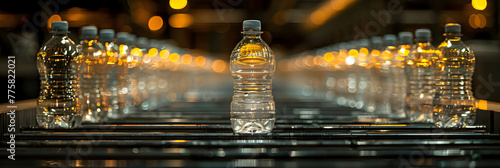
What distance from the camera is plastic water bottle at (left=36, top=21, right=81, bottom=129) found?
122 inches

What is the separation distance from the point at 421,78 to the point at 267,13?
602 inches

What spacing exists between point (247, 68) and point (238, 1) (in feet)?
45.3

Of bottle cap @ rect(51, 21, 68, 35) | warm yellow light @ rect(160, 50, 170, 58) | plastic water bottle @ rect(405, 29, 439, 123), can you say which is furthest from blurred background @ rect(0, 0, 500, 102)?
plastic water bottle @ rect(405, 29, 439, 123)

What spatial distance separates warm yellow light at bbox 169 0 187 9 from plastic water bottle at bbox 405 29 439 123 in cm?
1163

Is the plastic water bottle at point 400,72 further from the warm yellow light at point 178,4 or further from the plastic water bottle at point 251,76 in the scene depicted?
the warm yellow light at point 178,4

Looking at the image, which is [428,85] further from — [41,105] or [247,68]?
[41,105]

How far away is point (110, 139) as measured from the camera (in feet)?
8.31

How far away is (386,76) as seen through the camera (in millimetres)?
4508

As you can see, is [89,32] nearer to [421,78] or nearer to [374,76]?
[421,78]

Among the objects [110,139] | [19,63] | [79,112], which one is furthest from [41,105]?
[19,63]

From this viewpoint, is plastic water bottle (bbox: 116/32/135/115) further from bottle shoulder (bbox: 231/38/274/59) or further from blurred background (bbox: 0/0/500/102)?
blurred background (bbox: 0/0/500/102)

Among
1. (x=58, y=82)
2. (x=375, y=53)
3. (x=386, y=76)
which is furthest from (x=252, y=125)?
(x=375, y=53)

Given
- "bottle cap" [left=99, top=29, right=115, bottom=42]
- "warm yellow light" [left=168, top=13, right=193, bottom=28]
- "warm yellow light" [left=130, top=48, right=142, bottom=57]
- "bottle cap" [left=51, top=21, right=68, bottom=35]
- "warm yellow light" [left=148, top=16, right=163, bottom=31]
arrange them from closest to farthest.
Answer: "bottle cap" [left=51, top=21, right=68, bottom=35]
"bottle cap" [left=99, top=29, right=115, bottom=42]
"warm yellow light" [left=130, top=48, right=142, bottom=57]
"warm yellow light" [left=148, top=16, right=163, bottom=31]
"warm yellow light" [left=168, top=13, right=193, bottom=28]

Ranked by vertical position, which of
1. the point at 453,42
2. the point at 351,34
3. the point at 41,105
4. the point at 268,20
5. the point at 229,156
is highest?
the point at 268,20
